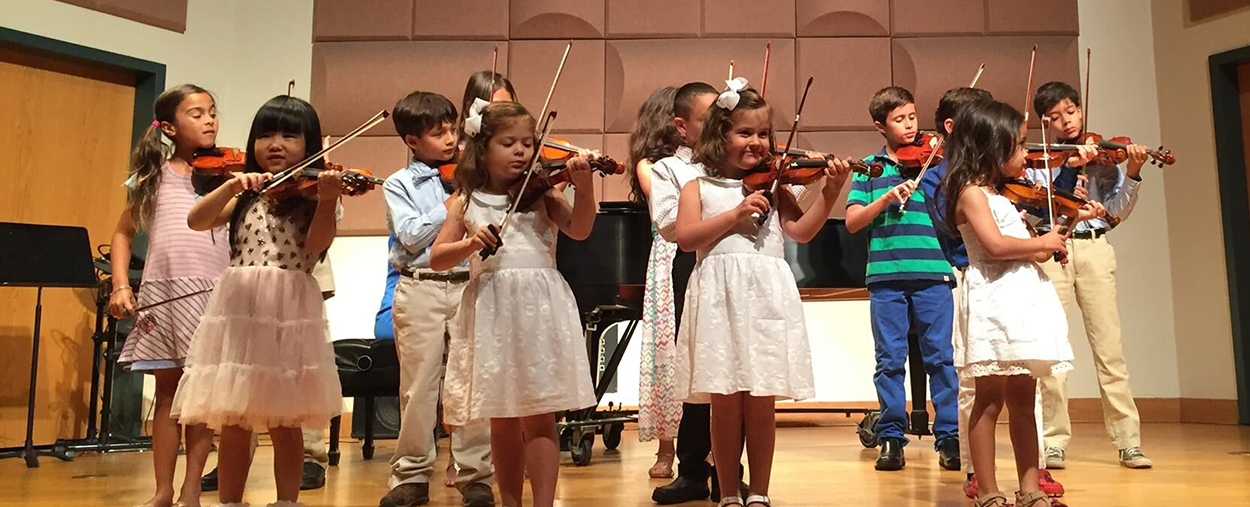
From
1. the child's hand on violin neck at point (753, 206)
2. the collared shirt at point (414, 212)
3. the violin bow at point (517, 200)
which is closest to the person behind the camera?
the violin bow at point (517, 200)

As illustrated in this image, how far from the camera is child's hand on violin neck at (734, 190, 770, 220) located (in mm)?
2168

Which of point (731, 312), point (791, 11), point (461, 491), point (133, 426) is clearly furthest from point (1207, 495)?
point (133, 426)

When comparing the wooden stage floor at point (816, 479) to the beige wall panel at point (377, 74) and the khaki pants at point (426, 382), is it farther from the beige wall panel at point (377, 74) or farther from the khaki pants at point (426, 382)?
the beige wall panel at point (377, 74)

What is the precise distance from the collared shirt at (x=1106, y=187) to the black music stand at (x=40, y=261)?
3.69 metres

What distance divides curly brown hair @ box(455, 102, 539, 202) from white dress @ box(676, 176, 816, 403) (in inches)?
19.6

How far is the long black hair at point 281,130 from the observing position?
233 cm

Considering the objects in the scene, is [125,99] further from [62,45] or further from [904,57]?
[904,57]

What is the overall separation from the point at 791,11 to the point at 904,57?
2.25 ft

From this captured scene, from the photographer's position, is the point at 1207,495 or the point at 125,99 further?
the point at 125,99

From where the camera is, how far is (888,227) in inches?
135

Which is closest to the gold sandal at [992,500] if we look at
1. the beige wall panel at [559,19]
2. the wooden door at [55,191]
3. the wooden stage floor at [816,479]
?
the wooden stage floor at [816,479]

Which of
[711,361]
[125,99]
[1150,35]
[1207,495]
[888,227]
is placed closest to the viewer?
[711,361]

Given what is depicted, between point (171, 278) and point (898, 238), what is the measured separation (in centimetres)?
227

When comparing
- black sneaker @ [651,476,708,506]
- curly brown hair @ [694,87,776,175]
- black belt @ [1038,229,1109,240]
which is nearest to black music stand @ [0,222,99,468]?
black sneaker @ [651,476,708,506]
